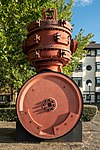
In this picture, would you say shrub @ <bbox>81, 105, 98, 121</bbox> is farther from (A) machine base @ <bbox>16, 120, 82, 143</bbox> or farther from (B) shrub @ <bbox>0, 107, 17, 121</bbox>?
(A) machine base @ <bbox>16, 120, 82, 143</bbox>

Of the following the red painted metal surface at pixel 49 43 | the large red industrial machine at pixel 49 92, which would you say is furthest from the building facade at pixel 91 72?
the large red industrial machine at pixel 49 92

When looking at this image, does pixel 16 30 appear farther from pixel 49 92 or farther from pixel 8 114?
pixel 49 92

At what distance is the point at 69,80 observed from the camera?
8.27m

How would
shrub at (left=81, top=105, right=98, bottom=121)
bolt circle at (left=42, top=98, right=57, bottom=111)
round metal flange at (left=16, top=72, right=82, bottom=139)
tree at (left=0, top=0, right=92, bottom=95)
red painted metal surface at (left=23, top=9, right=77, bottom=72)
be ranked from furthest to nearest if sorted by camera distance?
1. shrub at (left=81, top=105, right=98, bottom=121)
2. tree at (left=0, top=0, right=92, bottom=95)
3. red painted metal surface at (left=23, top=9, right=77, bottom=72)
4. bolt circle at (left=42, top=98, right=57, bottom=111)
5. round metal flange at (left=16, top=72, right=82, bottom=139)

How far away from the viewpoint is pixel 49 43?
28.1 ft

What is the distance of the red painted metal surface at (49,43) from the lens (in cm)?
856

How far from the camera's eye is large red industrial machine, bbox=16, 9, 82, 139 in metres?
8.01

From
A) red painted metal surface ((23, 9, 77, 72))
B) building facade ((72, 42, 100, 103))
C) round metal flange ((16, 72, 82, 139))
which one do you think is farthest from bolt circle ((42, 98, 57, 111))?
building facade ((72, 42, 100, 103))

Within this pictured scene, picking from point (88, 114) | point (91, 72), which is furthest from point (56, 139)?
point (91, 72)

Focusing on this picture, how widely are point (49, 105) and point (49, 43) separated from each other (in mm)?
2064

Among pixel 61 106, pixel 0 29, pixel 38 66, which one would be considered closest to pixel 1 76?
pixel 0 29

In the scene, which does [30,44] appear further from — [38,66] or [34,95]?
[34,95]

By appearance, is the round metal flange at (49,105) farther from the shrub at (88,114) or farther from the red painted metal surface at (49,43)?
the shrub at (88,114)

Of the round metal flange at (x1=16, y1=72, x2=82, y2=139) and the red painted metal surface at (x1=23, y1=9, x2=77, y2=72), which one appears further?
the red painted metal surface at (x1=23, y1=9, x2=77, y2=72)
